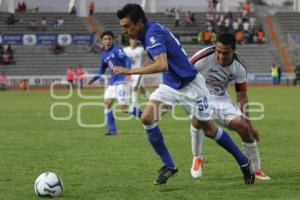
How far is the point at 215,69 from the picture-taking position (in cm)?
884

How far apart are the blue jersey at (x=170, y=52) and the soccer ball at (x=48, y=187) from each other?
180cm

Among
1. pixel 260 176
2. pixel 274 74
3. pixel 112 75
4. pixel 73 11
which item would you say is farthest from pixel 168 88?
pixel 73 11

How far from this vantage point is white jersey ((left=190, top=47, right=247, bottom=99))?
8797 mm

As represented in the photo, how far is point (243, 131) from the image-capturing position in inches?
345

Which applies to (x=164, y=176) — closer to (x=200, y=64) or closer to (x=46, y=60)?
(x=200, y=64)

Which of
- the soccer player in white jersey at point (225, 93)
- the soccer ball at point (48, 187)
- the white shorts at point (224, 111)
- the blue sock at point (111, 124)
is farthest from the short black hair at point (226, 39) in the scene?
the blue sock at point (111, 124)

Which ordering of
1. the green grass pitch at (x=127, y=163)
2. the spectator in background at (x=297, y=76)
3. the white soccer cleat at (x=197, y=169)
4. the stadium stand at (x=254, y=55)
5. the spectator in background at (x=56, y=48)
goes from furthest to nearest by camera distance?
Answer: 1. the stadium stand at (x=254, y=55)
2. the spectator in background at (x=56, y=48)
3. the spectator in background at (x=297, y=76)
4. the white soccer cleat at (x=197, y=169)
5. the green grass pitch at (x=127, y=163)

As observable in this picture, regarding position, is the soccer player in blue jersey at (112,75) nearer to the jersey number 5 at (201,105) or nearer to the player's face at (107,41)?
the player's face at (107,41)

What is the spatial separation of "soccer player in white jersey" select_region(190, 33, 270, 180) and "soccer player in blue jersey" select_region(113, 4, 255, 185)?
0.87 feet

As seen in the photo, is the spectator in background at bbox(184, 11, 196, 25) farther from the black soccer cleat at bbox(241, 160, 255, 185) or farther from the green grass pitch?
the black soccer cleat at bbox(241, 160, 255, 185)

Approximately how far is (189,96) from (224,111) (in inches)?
25.8

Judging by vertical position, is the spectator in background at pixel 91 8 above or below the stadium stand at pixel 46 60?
above

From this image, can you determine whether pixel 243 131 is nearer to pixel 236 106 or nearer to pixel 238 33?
pixel 236 106

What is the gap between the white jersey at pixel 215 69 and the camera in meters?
8.80
